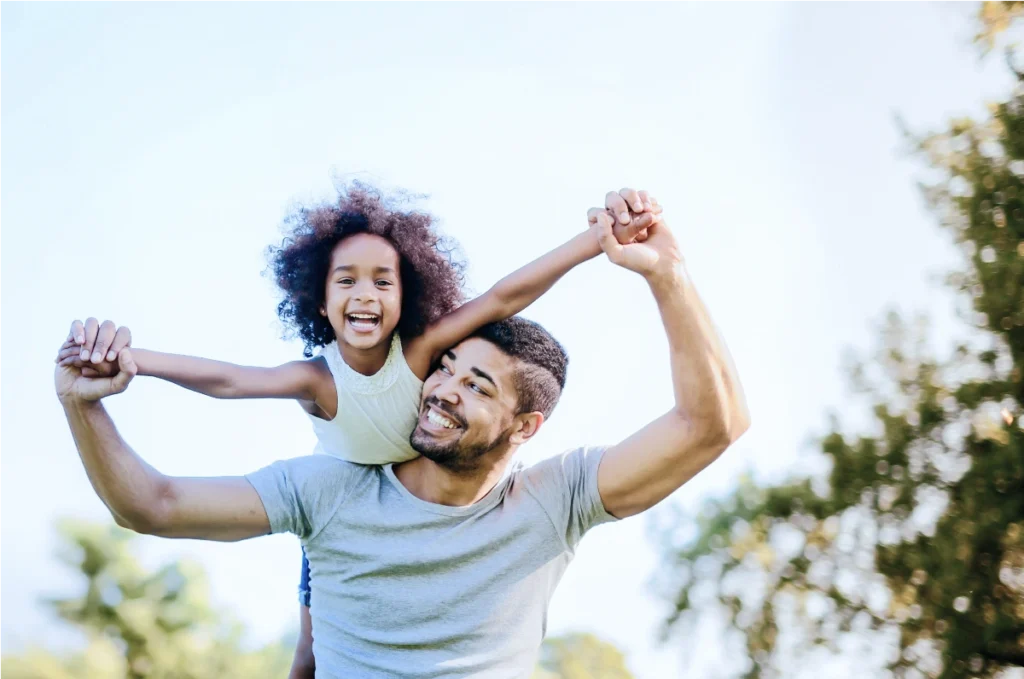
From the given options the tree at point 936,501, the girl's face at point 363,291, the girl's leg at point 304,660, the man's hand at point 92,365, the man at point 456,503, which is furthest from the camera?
the tree at point 936,501

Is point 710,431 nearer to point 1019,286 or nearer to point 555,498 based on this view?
point 555,498

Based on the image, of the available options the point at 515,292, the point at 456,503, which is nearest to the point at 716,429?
the point at 515,292

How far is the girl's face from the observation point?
2.76 m

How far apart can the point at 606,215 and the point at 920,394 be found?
7.33 metres

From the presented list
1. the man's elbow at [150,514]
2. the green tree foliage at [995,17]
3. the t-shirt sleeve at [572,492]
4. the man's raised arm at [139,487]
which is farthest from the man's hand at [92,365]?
the green tree foliage at [995,17]

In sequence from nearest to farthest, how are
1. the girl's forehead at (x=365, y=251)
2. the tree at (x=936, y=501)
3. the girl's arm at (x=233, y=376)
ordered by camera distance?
the girl's arm at (x=233, y=376) < the girl's forehead at (x=365, y=251) < the tree at (x=936, y=501)

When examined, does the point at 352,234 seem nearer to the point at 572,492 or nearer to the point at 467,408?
the point at 467,408

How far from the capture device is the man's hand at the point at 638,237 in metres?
2.50

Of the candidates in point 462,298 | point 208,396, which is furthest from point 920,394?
point 208,396

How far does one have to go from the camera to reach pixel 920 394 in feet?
30.2

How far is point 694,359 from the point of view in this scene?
2471mm

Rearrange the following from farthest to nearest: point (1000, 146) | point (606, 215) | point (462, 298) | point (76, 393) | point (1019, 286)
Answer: point (1000, 146), point (1019, 286), point (462, 298), point (606, 215), point (76, 393)

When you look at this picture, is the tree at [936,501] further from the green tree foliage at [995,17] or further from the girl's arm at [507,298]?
the girl's arm at [507,298]

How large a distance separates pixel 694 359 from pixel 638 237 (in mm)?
340
